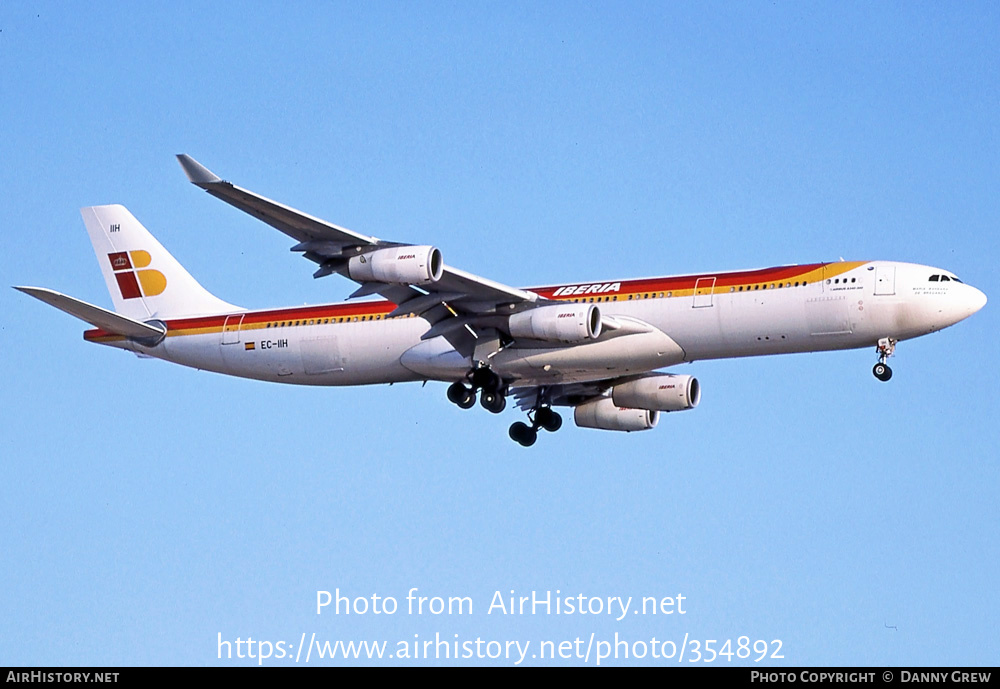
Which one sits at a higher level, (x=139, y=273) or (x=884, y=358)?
(x=139, y=273)

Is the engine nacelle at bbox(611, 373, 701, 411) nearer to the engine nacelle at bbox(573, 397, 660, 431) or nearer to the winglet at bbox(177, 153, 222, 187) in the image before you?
the engine nacelle at bbox(573, 397, 660, 431)

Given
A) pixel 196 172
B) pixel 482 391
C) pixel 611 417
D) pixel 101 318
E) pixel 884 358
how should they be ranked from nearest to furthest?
pixel 196 172
pixel 884 358
pixel 482 391
pixel 101 318
pixel 611 417

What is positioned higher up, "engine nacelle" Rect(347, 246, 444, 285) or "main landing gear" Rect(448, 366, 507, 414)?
"engine nacelle" Rect(347, 246, 444, 285)

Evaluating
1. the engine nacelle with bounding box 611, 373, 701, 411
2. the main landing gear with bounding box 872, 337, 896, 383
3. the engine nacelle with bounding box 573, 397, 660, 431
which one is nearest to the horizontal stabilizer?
the engine nacelle with bounding box 573, 397, 660, 431

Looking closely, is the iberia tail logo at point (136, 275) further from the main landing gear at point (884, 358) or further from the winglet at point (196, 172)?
the main landing gear at point (884, 358)

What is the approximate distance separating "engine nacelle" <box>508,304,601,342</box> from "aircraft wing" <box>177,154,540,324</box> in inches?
31.9

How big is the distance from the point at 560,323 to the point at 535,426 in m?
8.65

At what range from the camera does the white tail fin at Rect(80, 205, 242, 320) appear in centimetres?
5106

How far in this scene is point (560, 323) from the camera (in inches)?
1652

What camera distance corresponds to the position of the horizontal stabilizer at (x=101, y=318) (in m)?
44.6

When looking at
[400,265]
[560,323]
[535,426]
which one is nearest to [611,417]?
[535,426]

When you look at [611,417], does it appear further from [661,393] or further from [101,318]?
[101,318]
